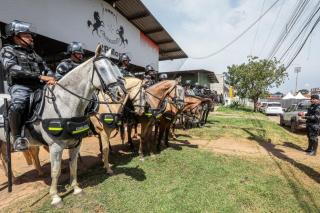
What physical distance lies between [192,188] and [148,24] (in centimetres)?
1477

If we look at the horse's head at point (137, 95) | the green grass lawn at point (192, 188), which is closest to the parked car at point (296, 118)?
the green grass lawn at point (192, 188)

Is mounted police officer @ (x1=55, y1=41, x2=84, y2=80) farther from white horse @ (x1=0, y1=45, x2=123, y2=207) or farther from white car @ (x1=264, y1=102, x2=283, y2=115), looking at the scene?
white car @ (x1=264, y1=102, x2=283, y2=115)

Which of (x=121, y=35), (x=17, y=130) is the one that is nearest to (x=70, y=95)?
(x=17, y=130)

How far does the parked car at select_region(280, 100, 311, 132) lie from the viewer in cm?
1280

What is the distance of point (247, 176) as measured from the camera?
204 inches

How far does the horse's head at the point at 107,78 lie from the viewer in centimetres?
350

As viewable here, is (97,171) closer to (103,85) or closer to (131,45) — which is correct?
(103,85)

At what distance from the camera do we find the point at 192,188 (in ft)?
14.7

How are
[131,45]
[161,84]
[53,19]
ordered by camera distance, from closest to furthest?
[161,84], [53,19], [131,45]

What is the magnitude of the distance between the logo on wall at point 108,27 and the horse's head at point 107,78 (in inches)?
340

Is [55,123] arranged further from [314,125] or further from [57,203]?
[314,125]

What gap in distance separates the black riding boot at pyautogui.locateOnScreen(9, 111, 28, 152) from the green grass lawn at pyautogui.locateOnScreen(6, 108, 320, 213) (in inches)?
42.3

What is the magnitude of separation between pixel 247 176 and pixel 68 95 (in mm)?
→ 4335

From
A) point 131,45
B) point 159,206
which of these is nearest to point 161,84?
point 159,206
